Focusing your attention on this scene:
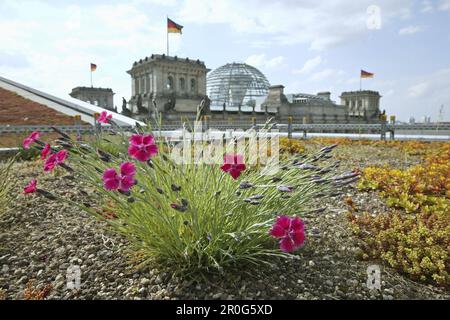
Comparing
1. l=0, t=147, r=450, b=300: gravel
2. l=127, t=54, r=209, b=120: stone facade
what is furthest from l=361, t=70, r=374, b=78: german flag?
l=0, t=147, r=450, b=300: gravel

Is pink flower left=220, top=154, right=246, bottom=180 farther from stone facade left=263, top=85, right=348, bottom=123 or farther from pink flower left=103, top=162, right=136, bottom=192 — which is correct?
stone facade left=263, top=85, right=348, bottom=123

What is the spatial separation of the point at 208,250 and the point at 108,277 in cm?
76

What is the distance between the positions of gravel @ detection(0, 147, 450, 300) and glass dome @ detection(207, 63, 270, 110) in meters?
64.3

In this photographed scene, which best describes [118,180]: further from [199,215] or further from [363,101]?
[363,101]

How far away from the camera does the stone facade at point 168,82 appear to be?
159 ft

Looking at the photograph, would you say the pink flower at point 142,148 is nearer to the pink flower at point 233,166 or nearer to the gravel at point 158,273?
the pink flower at point 233,166

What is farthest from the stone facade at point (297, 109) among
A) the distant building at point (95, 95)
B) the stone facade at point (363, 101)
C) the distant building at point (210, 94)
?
the distant building at point (95, 95)

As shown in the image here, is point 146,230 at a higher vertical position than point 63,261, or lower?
higher

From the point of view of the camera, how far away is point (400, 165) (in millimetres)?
6902

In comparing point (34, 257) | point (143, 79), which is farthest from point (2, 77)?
point (34, 257)

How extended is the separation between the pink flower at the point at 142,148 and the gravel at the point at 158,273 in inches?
37.3

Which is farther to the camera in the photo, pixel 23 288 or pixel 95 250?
pixel 95 250
